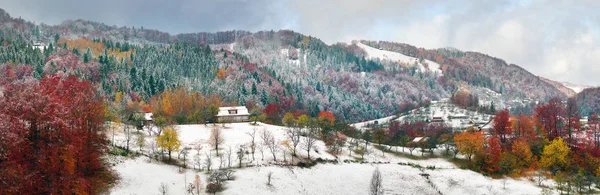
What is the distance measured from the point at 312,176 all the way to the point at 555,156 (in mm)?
43913

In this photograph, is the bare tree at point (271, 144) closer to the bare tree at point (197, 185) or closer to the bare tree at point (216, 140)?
the bare tree at point (216, 140)

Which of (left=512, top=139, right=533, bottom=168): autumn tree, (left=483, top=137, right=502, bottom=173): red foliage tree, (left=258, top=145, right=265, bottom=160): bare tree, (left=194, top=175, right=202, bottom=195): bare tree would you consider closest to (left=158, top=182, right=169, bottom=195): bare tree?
(left=194, top=175, right=202, bottom=195): bare tree

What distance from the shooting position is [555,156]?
72375 mm

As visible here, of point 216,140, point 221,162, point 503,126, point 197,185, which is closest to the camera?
point 197,185

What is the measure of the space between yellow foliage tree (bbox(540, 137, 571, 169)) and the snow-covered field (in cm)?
877

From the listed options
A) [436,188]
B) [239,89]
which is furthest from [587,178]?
[239,89]

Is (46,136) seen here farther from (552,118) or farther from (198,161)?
(552,118)

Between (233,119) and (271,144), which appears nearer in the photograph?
(271,144)

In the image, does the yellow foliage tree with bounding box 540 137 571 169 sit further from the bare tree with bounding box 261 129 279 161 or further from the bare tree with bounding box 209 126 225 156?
the bare tree with bounding box 209 126 225 156

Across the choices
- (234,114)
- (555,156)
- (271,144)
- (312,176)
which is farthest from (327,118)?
(555,156)

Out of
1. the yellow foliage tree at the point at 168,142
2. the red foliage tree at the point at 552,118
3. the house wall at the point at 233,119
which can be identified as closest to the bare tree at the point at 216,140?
the yellow foliage tree at the point at 168,142

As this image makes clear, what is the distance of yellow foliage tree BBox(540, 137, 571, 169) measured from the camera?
236 ft

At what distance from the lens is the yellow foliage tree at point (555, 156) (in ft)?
236

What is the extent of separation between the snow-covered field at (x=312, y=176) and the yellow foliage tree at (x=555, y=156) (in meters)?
8.77
